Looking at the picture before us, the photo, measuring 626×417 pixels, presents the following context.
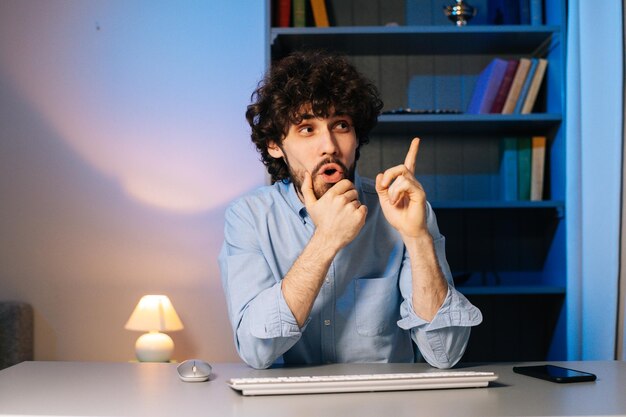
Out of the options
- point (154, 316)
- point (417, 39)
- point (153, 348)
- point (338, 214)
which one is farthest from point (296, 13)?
point (338, 214)

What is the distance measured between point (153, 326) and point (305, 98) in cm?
171

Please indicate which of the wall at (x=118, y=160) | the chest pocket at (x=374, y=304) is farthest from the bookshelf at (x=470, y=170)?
the chest pocket at (x=374, y=304)

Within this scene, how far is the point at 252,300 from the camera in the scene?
1.57m

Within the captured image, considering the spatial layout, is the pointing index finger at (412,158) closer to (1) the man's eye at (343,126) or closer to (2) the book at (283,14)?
(1) the man's eye at (343,126)

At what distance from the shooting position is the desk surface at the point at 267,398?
1.09 m

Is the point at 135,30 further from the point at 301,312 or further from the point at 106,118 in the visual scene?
the point at 301,312

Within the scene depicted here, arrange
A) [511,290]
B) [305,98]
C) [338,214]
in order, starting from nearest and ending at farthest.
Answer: [338,214] < [305,98] < [511,290]

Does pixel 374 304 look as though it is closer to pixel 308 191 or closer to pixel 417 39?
pixel 308 191

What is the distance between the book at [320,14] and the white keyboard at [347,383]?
2.22 m

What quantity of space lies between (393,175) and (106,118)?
2.30m

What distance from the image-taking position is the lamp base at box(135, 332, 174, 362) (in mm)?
3221

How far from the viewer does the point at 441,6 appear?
11.4ft

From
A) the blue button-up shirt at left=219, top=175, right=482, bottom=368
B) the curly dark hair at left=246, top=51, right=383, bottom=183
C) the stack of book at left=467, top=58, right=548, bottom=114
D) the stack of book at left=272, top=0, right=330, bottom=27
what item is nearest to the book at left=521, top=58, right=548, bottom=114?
the stack of book at left=467, top=58, right=548, bottom=114

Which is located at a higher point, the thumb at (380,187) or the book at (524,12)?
the book at (524,12)
